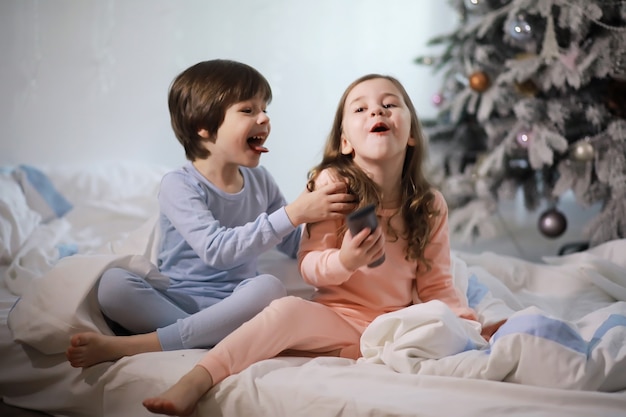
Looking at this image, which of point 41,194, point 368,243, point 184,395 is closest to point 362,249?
point 368,243

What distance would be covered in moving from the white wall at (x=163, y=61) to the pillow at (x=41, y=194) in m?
0.14

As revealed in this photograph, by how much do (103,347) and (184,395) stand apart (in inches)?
9.0

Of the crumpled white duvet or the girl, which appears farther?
the girl

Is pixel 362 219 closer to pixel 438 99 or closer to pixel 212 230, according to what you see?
pixel 212 230

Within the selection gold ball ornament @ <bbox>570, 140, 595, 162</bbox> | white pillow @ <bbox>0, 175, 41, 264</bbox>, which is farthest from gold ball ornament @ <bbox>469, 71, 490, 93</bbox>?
white pillow @ <bbox>0, 175, 41, 264</bbox>

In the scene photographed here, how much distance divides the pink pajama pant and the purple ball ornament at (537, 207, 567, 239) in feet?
4.82

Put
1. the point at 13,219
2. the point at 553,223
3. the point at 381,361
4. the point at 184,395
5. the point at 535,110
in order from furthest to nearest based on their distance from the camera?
the point at 553,223 < the point at 535,110 < the point at 13,219 < the point at 381,361 < the point at 184,395

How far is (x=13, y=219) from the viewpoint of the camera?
192cm

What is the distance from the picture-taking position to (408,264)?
140cm

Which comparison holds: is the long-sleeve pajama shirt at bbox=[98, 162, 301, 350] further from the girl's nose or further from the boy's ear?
the girl's nose

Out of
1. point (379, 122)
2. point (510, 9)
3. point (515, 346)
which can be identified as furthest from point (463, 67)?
point (515, 346)

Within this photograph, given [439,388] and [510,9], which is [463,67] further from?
[439,388]

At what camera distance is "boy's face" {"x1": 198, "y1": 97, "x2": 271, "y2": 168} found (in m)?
1.42

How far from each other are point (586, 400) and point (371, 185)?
561 mm
